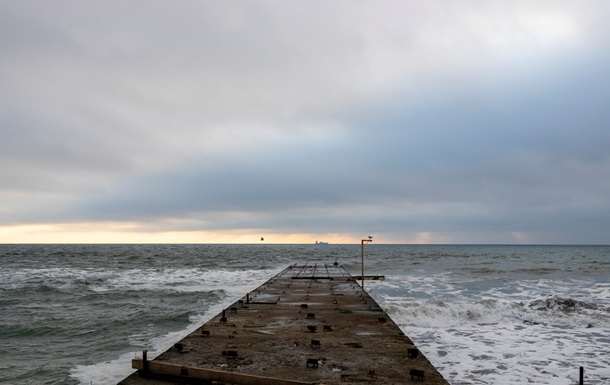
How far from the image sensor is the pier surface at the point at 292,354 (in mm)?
6419

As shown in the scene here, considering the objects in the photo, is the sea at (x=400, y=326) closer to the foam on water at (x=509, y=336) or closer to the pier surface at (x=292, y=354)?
the foam on water at (x=509, y=336)

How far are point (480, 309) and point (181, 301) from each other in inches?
617

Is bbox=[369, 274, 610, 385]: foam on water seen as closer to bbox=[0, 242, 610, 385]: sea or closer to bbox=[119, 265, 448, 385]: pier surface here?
bbox=[0, 242, 610, 385]: sea

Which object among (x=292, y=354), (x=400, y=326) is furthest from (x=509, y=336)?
(x=292, y=354)

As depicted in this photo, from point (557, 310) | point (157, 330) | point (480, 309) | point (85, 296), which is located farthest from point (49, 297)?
point (557, 310)

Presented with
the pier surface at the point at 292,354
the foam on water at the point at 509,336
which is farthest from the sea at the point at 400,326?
the pier surface at the point at 292,354

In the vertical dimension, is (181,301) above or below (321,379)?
below

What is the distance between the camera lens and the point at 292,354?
7.86m

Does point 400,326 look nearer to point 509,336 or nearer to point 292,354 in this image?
point 509,336

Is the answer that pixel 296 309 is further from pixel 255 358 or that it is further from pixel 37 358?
pixel 37 358

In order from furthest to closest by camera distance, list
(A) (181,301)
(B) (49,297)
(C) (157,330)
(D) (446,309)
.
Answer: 1. (B) (49,297)
2. (A) (181,301)
3. (D) (446,309)
4. (C) (157,330)

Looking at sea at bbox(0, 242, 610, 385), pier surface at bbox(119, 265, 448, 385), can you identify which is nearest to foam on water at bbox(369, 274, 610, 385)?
sea at bbox(0, 242, 610, 385)

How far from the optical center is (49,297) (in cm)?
2578

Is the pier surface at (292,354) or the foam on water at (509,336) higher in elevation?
the pier surface at (292,354)
